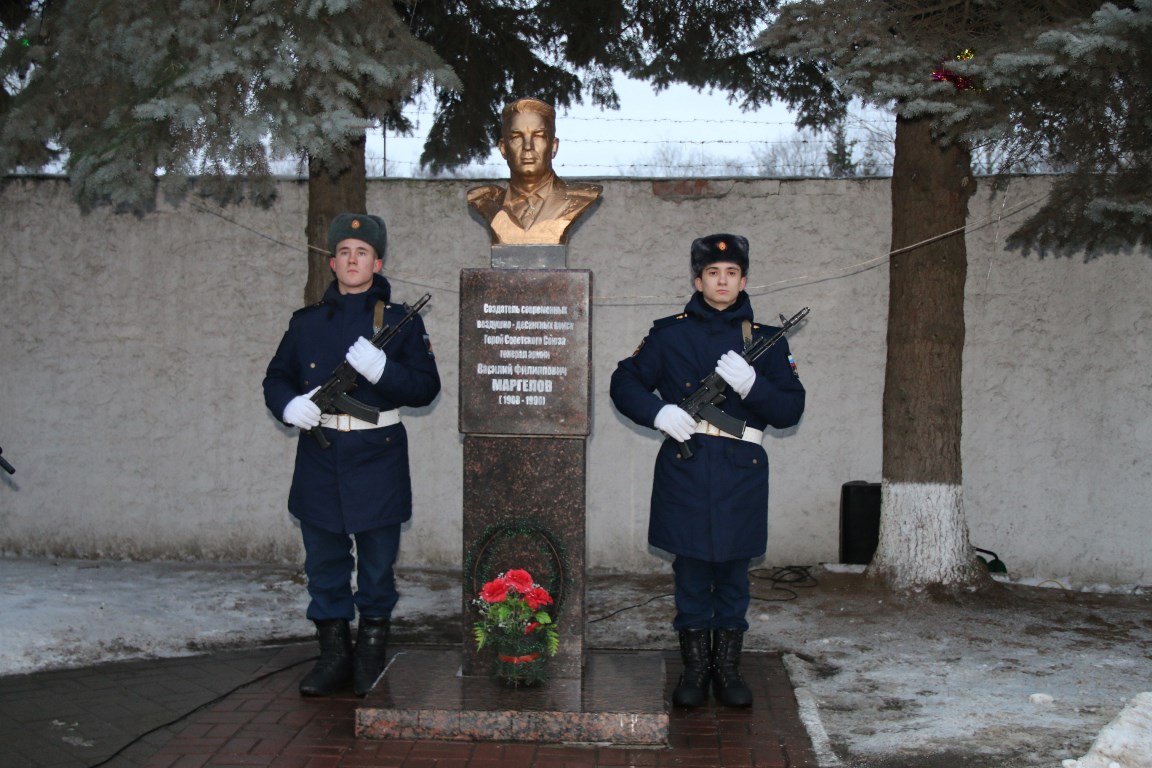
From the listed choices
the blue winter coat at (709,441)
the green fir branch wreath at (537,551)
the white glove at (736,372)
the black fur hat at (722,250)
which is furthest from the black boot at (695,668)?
the black fur hat at (722,250)

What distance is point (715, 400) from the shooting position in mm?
4750

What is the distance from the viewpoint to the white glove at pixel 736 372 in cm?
461

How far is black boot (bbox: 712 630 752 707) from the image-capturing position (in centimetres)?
484

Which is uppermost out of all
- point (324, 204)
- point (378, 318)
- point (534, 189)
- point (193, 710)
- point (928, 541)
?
point (324, 204)

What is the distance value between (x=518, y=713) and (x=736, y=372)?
4.94 ft

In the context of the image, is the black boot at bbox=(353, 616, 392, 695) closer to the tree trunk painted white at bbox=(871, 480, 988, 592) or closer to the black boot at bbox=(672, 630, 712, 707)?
the black boot at bbox=(672, 630, 712, 707)

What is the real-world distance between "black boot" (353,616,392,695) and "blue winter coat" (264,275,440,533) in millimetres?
459

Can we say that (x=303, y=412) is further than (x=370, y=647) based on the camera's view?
No

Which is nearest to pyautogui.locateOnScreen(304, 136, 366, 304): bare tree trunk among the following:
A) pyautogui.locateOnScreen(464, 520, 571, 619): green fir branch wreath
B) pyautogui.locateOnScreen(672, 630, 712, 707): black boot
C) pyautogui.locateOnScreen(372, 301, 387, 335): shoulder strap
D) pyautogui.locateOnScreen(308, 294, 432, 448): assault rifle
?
pyautogui.locateOnScreen(372, 301, 387, 335): shoulder strap

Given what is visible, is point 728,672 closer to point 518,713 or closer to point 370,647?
point 518,713

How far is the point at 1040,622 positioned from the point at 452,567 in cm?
351

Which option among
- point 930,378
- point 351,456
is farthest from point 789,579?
point 351,456

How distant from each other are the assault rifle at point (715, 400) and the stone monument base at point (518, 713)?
0.99 m

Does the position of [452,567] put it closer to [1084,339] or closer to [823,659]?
[823,659]
